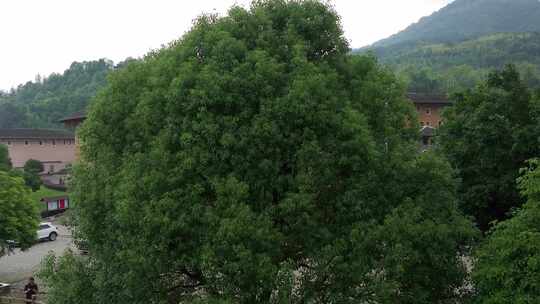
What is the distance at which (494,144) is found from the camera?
19922 millimetres

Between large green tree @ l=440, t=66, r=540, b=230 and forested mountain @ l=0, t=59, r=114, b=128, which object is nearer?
large green tree @ l=440, t=66, r=540, b=230

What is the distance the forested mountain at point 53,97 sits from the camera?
9712cm

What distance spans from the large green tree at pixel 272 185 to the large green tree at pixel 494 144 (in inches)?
418

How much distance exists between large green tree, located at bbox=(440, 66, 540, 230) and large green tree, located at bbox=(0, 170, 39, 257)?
57.1ft

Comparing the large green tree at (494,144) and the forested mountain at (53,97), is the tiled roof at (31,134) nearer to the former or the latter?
the forested mountain at (53,97)

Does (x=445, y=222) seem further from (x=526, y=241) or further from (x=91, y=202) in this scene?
(x=91, y=202)

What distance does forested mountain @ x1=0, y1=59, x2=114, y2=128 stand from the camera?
97125mm

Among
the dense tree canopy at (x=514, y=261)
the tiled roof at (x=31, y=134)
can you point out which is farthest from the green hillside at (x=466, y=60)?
the dense tree canopy at (x=514, y=261)

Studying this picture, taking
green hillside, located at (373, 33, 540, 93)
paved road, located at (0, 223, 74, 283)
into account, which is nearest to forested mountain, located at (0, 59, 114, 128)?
paved road, located at (0, 223, 74, 283)

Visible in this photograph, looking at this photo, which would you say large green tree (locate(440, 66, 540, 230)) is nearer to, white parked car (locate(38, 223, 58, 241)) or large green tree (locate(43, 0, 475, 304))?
large green tree (locate(43, 0, 475, 304))

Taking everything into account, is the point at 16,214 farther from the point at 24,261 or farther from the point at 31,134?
the point at 31,134

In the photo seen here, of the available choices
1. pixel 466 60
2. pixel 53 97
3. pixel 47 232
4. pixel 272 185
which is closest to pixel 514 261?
pixel 272 185

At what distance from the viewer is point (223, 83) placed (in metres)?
9.09

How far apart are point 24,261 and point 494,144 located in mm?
24122
